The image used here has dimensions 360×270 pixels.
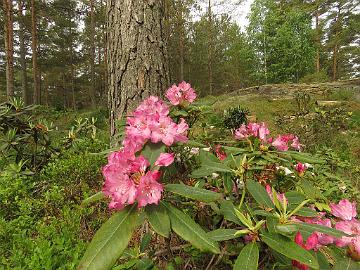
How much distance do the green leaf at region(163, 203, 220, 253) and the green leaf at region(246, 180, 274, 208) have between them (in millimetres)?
211

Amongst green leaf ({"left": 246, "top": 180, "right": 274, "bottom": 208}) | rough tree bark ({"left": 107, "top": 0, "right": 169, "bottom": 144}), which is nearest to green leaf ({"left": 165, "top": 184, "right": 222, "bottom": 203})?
green leaf ({"left": 246, "top": 180, "right": 274, "bottom": 208})

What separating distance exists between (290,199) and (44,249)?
4.85ft

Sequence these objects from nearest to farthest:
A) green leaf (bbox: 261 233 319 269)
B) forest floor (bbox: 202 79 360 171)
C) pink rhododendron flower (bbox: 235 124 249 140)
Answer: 1. green leaf (bbox: 261 233 319 269)
2. pink rhododendron flower (bbox: 235 124 249 140)
3. forest floor (bbox: 202 79 360 171)

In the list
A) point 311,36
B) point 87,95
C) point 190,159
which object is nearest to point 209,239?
point 190,159

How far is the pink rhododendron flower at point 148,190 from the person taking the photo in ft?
2.58

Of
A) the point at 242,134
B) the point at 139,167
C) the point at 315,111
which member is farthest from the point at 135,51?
the point at 315,111

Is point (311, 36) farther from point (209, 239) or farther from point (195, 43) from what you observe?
point (209, 239)

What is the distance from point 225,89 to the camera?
86.5 ft

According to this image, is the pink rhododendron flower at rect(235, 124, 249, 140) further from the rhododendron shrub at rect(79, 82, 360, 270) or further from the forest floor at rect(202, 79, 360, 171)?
the forest floor at rect(202, 79, 360, 171)

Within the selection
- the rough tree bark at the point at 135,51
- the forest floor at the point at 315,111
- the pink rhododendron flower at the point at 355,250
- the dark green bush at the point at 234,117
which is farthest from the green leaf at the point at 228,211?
the dark green bush at the point at 234,117

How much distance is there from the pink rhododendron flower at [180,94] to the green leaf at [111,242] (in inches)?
29.4

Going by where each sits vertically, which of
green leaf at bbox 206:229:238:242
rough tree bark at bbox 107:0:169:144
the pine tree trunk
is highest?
the pine tree trunk

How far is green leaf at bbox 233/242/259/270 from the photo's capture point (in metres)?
0.76

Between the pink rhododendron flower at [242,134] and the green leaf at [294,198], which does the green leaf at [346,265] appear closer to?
the green leaf at [294,198]
